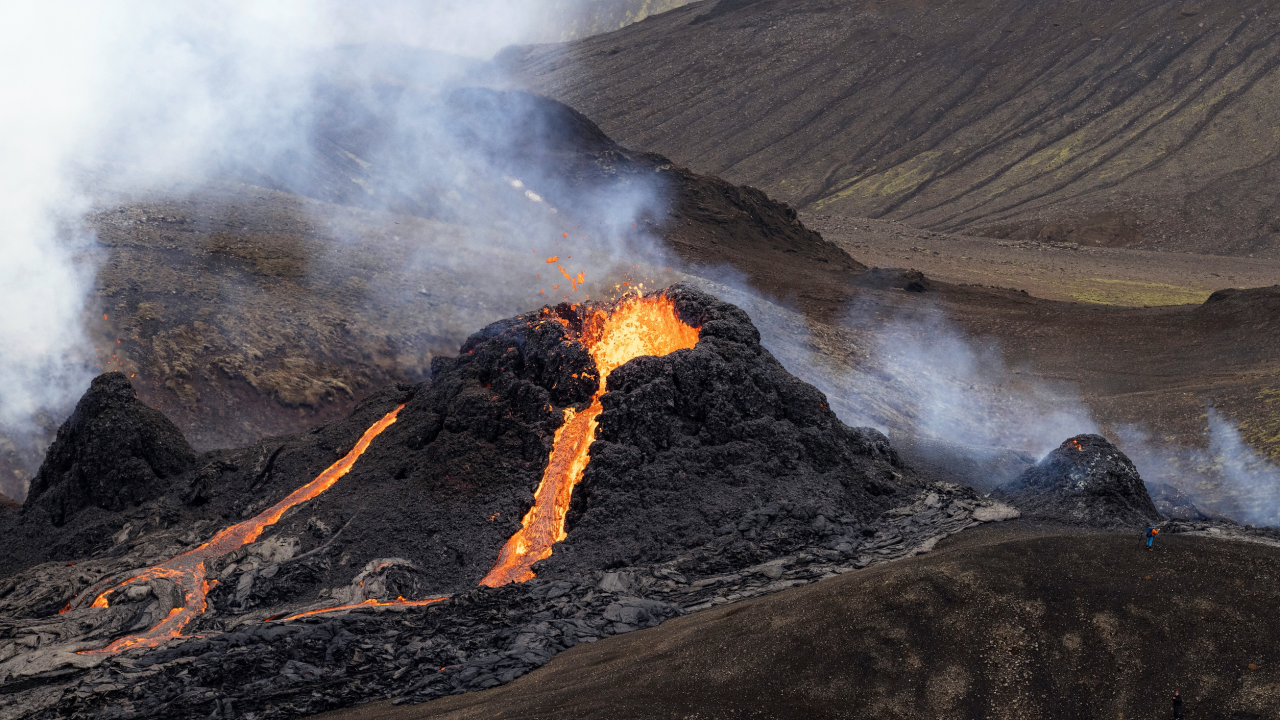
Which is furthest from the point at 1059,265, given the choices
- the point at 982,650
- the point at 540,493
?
the point at 982,650

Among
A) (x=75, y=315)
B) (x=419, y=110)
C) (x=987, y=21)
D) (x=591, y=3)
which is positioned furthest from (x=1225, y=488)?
(x=591, y=3)

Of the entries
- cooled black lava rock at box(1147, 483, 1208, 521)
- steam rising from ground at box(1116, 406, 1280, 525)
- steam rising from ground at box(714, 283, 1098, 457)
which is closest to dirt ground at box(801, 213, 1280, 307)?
steam rising from ground at box(714, 283, 1098, 457)

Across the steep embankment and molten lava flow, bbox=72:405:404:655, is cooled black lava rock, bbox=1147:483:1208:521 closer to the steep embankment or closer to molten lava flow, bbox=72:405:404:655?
molten lava flow, bbox=72:405:404:655

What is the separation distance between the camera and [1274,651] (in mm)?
10203

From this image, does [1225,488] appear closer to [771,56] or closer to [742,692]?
[742,692]

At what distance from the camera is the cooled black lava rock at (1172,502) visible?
2120cm

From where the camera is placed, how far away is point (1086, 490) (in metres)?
17.8

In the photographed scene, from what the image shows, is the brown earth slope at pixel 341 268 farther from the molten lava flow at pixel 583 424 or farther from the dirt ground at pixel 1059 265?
the molten lava flow at pixel 583 424

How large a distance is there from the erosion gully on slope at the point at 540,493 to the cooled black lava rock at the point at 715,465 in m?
0.54

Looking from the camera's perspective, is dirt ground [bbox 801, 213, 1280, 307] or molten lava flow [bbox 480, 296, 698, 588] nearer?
molten lava flow [bbox 480, 296, 698, 588]

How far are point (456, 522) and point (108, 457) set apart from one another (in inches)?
331

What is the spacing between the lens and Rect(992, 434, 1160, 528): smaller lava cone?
1738 centimetres

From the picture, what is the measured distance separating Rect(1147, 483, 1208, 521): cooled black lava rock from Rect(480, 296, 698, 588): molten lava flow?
1153cm

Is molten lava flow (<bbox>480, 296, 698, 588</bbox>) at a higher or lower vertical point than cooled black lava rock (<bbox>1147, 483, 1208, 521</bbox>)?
higher
